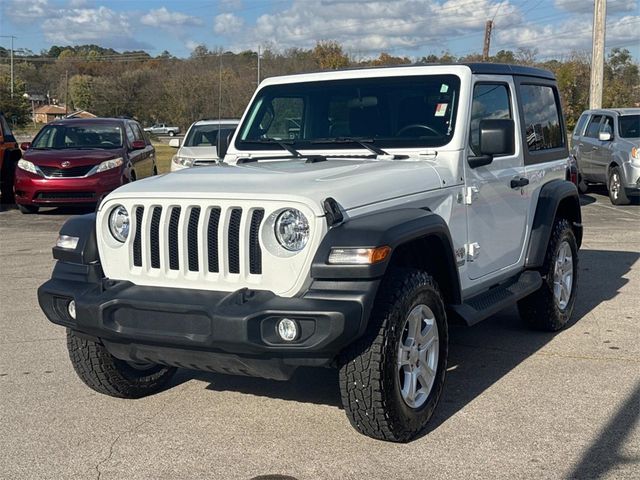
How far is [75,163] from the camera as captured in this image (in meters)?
14.0

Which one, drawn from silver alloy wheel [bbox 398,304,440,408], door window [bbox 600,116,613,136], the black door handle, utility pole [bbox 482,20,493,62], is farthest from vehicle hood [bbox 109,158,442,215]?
utility pole [bbox 482,20,493,62]

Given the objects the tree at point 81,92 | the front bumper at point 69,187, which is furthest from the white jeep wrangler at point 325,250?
the tree at point 81,92

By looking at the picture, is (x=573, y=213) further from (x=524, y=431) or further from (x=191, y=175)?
(x=191, y=175)

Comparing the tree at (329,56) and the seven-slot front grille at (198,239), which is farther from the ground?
the tree at (329,56)

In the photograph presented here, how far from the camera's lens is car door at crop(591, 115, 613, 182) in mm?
16203

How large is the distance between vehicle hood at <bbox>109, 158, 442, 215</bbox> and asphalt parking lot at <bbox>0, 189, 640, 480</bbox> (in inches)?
50.0

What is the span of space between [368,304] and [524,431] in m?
1.32

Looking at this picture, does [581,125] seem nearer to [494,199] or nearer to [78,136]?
[78,136]

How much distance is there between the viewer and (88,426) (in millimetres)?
4477

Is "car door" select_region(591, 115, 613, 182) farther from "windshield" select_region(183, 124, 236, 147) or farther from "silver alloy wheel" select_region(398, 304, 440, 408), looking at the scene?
"silver alloy wheel" select_region(398, 304, 440, 408)

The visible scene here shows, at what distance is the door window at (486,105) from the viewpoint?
5285mm

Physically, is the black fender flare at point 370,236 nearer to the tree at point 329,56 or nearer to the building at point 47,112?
the tree at point 329,56

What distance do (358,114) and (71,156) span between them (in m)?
9.87

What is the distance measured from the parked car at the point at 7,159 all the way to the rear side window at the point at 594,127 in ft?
38.6
